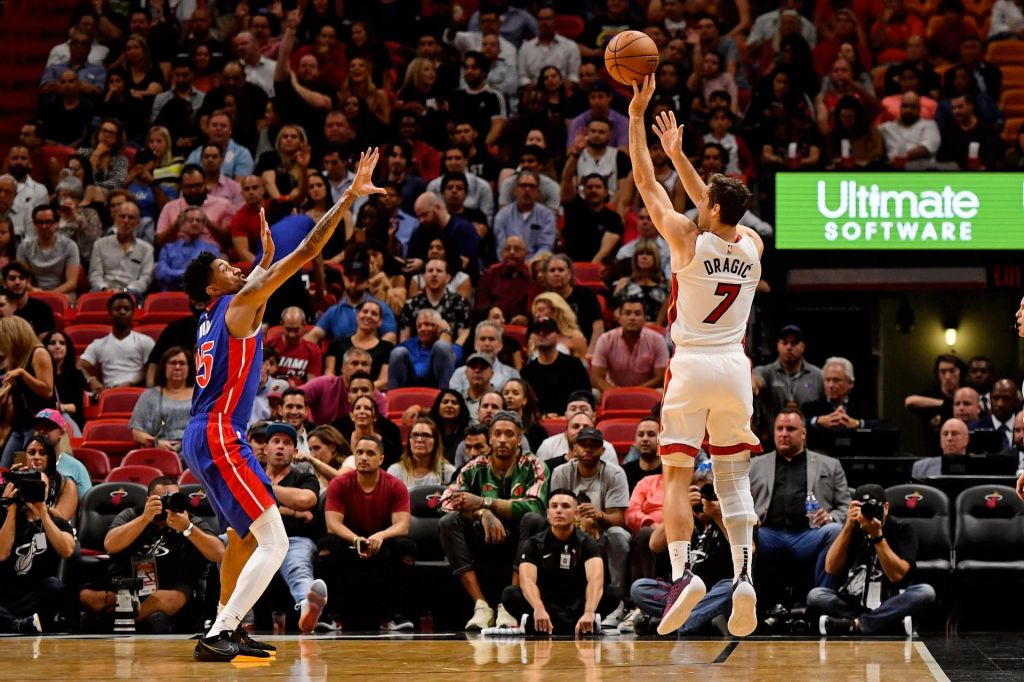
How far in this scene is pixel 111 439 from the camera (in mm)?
12844

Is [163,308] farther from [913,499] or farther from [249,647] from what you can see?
[913,499]

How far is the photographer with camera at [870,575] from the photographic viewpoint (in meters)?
10.3

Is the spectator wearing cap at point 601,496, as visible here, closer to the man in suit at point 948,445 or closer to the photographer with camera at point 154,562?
the man in suit at point 948,445

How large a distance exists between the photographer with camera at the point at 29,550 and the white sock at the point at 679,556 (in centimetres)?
513

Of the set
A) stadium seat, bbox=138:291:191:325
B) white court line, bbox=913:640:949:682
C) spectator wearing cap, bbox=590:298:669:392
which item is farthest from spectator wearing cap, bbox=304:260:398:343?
white court line, bbox=913:640:949:682

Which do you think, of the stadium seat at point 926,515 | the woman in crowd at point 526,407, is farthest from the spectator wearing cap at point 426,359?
the stadium seat at point 926,515

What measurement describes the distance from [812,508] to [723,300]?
3816mm

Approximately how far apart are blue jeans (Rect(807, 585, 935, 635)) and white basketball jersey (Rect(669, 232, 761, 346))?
3.40 metres

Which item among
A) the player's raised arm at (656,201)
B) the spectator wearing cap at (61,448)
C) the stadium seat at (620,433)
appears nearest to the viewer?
the player's raised arm at (656,201)

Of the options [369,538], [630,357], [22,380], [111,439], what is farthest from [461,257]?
[22,380]

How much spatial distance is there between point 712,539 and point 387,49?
955 centimetres

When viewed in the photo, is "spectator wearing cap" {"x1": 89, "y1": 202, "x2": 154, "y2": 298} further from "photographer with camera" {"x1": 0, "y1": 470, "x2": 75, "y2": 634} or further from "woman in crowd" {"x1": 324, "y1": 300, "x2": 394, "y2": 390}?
"photographer with camera" {"x1": 0, "y1": 470, "x2": 75, "y2": 634}

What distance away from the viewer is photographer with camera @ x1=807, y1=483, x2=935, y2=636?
10258 mm

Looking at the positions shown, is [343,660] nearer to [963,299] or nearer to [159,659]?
[159,659]
